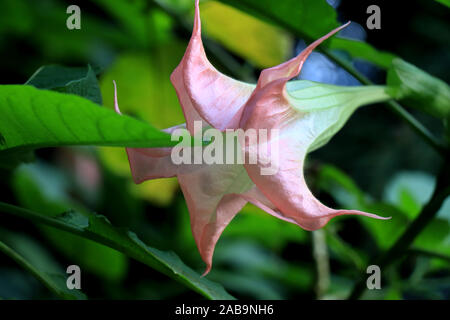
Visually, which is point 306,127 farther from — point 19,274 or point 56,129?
point 19,274

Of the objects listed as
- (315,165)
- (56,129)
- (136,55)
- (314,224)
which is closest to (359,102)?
(314,224)

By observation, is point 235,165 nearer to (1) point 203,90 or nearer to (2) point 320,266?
(1) point 203,90

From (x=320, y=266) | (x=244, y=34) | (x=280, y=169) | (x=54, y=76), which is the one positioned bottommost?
(x=320, y=266)

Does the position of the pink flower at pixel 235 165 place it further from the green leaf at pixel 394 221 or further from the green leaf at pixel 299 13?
the green leaf at pixel 394 221

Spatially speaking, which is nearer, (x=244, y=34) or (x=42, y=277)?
(x=42, y=277)

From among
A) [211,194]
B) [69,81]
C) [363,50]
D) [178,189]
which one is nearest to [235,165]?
[211,194]

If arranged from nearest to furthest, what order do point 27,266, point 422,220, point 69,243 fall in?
point 27,266, point 422,220, point 69,243

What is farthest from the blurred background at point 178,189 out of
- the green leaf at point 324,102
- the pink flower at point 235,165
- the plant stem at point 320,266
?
the pink flower at point 235,165
